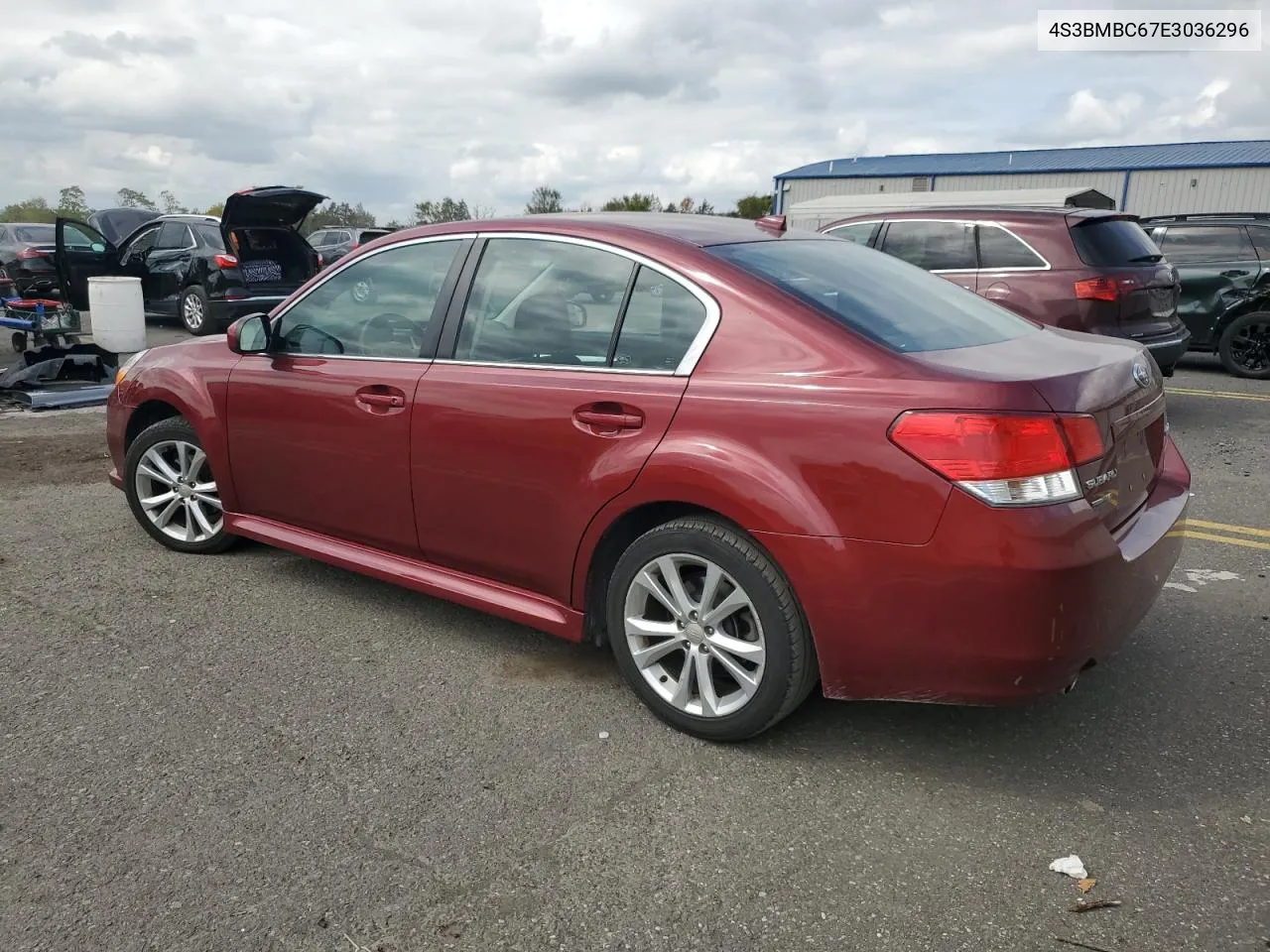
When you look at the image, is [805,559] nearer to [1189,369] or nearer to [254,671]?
[254,671]

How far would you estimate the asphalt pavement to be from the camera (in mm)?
2265

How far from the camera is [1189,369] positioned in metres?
11.2

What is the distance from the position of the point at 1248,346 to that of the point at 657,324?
32.5 ft

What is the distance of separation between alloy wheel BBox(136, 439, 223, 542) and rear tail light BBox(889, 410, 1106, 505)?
3.33 m

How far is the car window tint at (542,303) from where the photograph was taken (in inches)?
126

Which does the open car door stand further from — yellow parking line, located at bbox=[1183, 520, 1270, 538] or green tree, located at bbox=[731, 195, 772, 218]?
green tree, located at bbox=[731, 195, 772, 218]

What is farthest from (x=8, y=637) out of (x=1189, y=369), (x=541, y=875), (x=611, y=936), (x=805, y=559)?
(x=1189, y=369)

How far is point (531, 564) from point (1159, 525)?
1976 millimetres

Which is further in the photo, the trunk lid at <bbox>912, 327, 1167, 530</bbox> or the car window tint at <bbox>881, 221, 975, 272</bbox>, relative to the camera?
the car window tint at <bbox>881, 221, 975, 272</bbox>

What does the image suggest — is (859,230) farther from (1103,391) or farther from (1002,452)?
(1002,452)

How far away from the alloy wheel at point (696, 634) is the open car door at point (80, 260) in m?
12.5

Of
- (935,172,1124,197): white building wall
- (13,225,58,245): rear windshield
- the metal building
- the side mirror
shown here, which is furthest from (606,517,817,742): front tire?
(935,172,1124,197): white building wall

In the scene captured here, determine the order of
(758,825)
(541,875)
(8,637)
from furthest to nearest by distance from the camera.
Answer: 1. (8,637)
2. (758,825)
3. (541,875)

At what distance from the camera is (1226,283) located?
33.8ft
